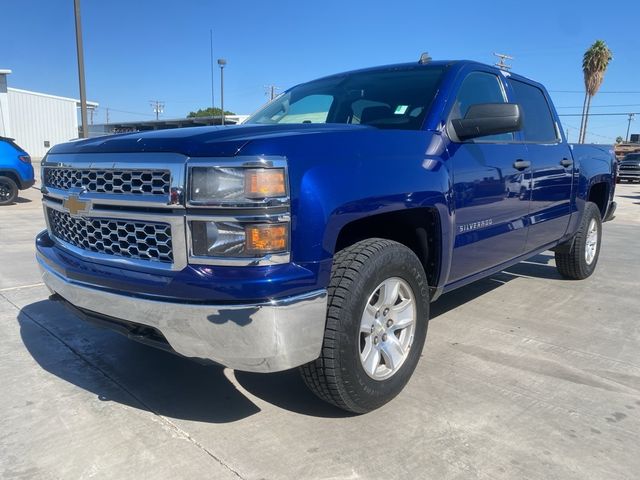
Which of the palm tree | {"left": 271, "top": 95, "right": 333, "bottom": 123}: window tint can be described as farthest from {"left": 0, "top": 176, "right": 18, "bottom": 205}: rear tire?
the palm tree

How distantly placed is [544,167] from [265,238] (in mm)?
2976

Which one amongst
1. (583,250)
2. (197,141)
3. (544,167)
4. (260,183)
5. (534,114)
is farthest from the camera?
(583,250)

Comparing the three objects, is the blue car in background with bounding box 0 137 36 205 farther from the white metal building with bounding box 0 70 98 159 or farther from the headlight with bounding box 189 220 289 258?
the white metal building with bounding box 0 70 98 159

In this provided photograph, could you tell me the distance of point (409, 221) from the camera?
116 inches

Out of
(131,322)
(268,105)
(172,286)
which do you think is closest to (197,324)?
(172,286)

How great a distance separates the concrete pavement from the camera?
224 cm

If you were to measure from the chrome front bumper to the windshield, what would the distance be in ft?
4.91

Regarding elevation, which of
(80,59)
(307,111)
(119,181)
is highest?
(80,59)

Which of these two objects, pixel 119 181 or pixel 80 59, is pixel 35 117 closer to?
pixel 80 59

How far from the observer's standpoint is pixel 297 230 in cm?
213

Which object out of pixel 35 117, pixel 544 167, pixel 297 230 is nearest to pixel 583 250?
pixel 544 167

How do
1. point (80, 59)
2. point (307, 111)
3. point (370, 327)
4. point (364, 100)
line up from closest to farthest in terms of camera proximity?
point (370, 327), point (364, 100), point (307, 111), point (80, 59)

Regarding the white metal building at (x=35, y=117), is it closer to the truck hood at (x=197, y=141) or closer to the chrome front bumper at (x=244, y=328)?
the truck hood at (x=197, y=141)

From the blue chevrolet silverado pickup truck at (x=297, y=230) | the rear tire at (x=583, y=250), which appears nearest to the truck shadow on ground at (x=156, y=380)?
the blue chevrolet silverado pickup truck at (x=297, y=230)
